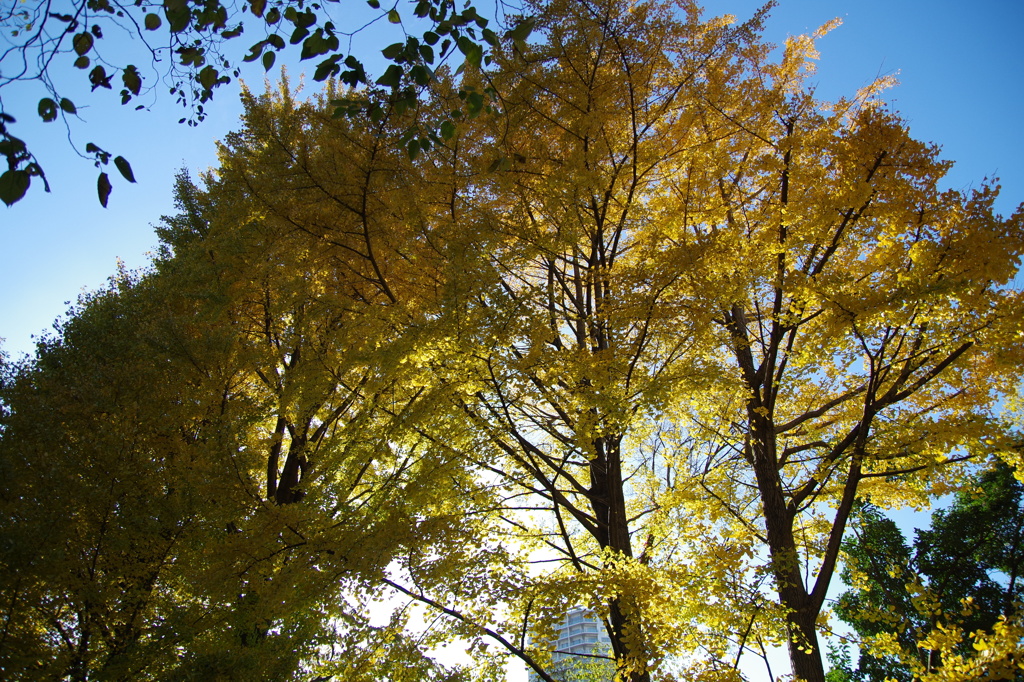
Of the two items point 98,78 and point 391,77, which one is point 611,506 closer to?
point 391,77

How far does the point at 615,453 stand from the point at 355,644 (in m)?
2.80

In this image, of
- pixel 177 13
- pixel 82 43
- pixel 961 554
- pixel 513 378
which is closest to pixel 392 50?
pixel 177 13

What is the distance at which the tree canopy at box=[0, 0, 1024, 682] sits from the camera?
4184mm

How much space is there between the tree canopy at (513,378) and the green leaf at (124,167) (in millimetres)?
2078

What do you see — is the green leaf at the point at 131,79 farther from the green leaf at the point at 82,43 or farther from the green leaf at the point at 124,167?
the green leaf at the point at 124,167

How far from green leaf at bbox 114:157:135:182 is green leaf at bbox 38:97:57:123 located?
0.31 meters

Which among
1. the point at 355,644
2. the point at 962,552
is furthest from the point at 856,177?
the point at 962,552

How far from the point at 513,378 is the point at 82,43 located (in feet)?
11.2

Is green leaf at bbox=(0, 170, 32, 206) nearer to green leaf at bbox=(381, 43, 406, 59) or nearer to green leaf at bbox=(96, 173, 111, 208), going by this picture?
green leaf at bbox=(96, 173, 111, 208)

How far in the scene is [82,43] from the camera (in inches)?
76.1

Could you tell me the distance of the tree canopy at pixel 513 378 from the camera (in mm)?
4184

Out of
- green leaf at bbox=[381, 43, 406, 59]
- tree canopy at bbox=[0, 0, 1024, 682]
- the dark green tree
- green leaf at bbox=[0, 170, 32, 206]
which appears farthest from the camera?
the dark green tree

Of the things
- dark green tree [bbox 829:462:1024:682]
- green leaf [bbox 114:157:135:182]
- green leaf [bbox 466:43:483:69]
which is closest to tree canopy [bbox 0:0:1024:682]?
green leaf [bbox 466:43:483:69]

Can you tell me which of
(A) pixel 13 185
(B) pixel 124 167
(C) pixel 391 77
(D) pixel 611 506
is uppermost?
(C) pixel 391 77
